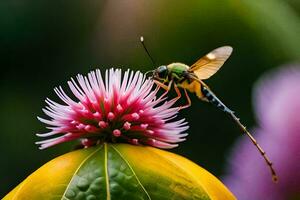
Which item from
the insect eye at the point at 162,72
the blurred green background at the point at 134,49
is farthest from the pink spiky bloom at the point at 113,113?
the blurred green background at the point at 134,49

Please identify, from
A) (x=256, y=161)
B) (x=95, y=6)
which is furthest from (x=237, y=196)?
(x=95, y=6)

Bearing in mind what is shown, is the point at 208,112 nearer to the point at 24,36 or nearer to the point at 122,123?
the point at 24,36

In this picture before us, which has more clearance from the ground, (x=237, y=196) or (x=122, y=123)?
(x=122, y=123)

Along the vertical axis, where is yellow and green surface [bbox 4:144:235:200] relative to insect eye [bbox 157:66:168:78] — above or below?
below

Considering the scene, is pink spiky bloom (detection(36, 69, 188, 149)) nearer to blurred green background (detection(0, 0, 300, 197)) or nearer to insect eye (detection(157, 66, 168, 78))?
insect eye (detection(157, 66, 168, 78))

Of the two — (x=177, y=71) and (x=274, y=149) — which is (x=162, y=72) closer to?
(x=177, y=71)

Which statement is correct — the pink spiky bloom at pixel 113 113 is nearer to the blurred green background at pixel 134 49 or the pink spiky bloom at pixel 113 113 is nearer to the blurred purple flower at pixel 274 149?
the blurred purple flower at pixel 274 149

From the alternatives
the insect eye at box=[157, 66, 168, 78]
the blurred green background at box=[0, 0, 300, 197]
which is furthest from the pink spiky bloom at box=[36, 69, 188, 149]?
the blurred green background at box=[0, 0, 300, 197]

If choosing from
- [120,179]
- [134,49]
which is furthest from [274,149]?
[134,49]
